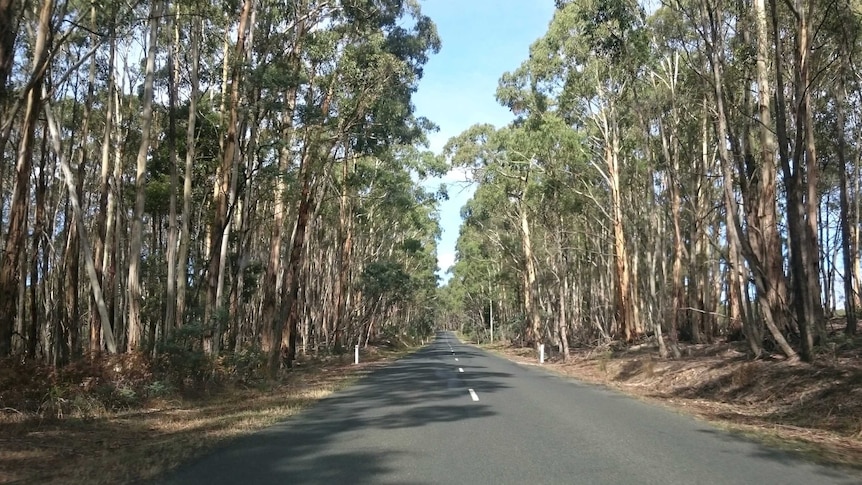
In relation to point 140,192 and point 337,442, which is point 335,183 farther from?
point 337,442

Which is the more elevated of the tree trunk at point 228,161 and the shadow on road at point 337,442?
the tree trunk at point 228,161

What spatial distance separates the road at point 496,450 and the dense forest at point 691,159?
6463mm

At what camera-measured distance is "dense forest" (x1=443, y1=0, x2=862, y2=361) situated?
1622 cm

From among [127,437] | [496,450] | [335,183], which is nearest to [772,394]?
[496,450]

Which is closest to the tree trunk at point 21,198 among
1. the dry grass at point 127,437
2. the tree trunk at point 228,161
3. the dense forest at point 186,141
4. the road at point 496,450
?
the dense forest at point 186,141

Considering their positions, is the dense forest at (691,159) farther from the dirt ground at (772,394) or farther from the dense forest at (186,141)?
the dense forest at (186,141)

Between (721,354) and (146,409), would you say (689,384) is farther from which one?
(146,409)

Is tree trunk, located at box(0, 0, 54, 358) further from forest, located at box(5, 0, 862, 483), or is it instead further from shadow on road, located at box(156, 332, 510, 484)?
shadow on road, located at box(156, 332, 510, 484)

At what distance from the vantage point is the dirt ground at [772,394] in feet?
31.3

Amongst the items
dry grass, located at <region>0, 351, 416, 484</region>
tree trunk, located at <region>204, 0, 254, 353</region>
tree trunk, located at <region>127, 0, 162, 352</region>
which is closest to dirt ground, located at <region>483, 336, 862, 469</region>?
dry grass, located at <region>0, 351, 416, 484</region>

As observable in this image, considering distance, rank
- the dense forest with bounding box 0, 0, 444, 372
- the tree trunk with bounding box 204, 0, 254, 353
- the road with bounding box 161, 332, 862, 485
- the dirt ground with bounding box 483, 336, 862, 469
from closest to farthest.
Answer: the road with bounding box 161, 332, 862, 485, the dirt ground with bounding box 483, 336, 862, 469, the dense forest with bounding box 0, 0, 444, 372, the tree trunk with bounding box 204, 0, 254, 353

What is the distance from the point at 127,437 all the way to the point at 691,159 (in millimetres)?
24651

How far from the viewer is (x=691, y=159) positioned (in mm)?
27641

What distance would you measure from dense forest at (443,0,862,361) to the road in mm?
6463
